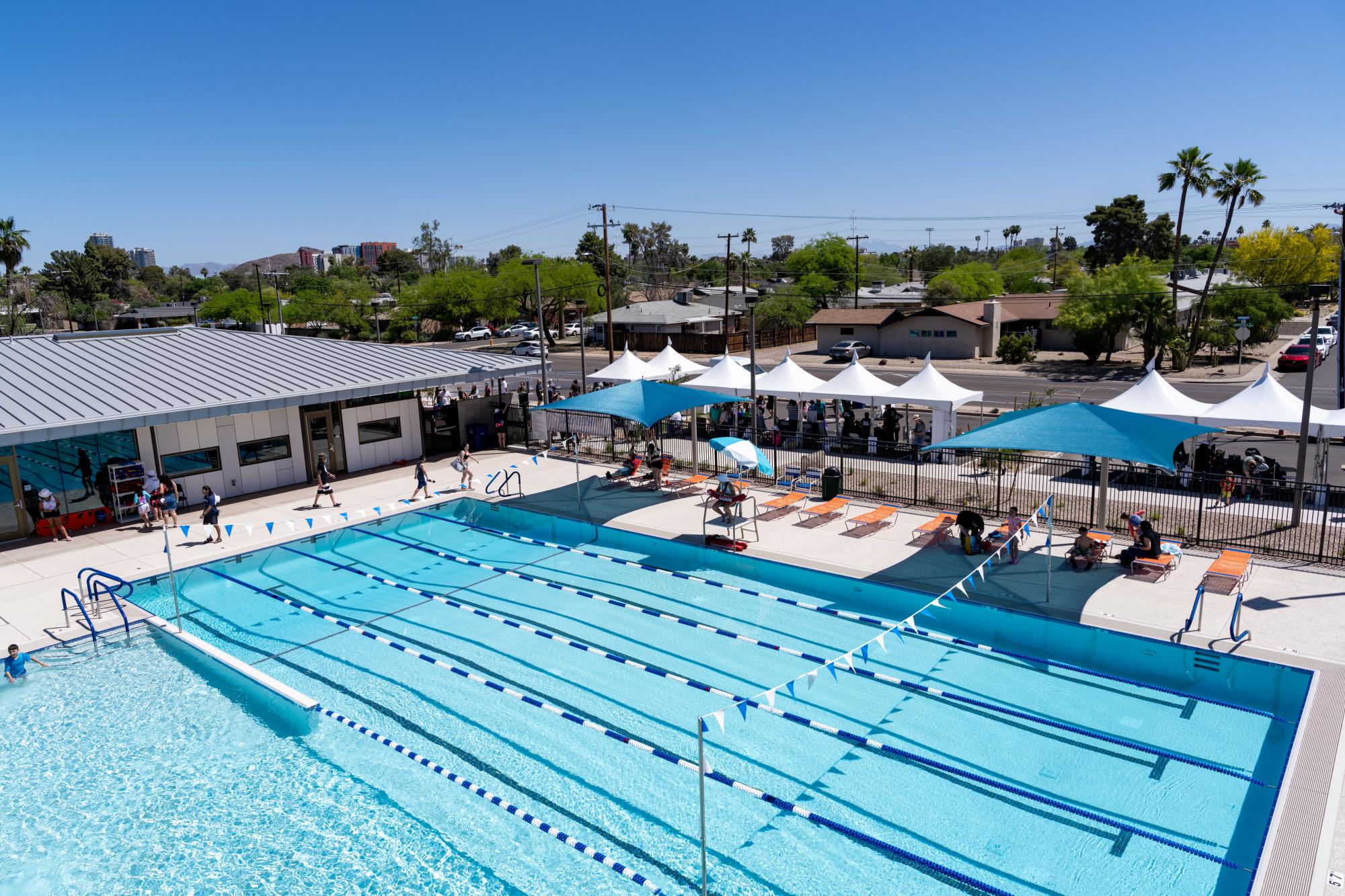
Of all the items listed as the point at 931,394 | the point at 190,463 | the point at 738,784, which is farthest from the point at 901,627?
the point at 190,463

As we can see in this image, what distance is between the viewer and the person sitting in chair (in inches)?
664

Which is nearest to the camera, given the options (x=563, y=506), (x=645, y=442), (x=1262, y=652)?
→ (x=1262, y=652)

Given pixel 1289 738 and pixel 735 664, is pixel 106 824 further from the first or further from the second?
pixel 1289 738

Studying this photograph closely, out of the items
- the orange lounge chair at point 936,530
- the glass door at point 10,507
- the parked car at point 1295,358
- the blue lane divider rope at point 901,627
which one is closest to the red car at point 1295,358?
the parked car at point 1295,358

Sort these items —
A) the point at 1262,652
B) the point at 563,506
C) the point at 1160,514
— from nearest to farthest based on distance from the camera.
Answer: the point at 1262,652 → the point at 1160,514 → the point at 563,506

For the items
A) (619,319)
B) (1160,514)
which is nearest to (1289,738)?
(1160,514)

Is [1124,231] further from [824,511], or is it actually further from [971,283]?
[824,511]

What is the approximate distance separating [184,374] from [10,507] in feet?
17.1

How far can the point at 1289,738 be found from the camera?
10.2 metres

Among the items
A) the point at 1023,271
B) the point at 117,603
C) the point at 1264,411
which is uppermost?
the point at 1023,271

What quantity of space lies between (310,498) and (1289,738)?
21.5 meters

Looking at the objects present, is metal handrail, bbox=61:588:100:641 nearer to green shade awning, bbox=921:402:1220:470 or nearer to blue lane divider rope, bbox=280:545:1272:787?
blue lane divider rope, bbox=280:545:1272:787

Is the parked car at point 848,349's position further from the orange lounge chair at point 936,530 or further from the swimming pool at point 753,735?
the swimming pool at point 753,735

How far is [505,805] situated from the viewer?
31.4ft
